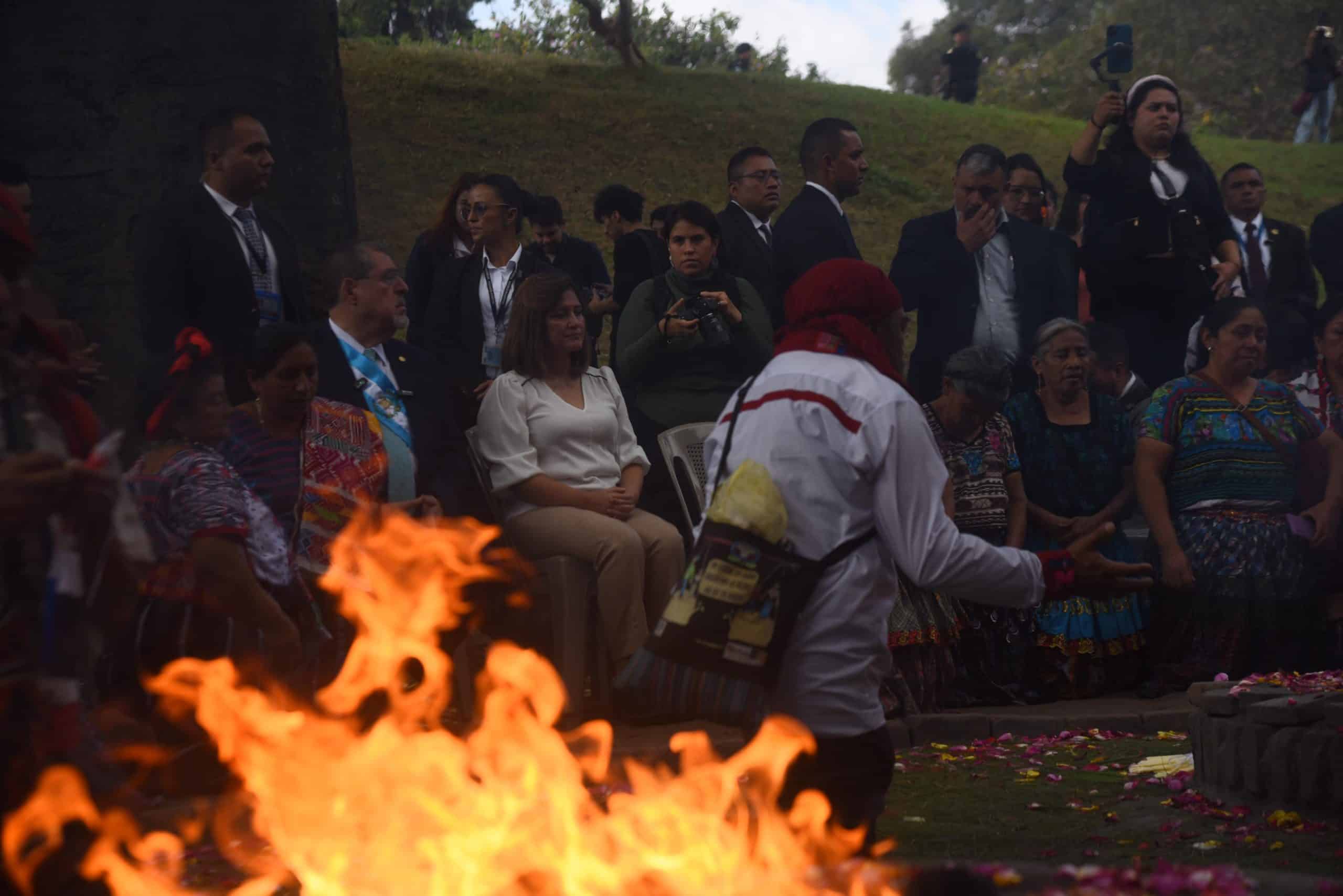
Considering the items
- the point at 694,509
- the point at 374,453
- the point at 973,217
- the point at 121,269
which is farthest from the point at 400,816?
the point at 973,217

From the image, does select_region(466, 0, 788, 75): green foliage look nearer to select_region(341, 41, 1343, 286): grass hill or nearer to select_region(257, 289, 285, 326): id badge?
select_region(341, 41, 1343, 286): grass hill

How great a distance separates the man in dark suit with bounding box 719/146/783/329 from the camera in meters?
8.71

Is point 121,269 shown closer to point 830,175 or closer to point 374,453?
point 374,453

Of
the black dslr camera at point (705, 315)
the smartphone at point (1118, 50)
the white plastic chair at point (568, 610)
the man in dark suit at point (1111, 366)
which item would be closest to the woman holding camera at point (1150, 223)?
the smartphone at point (1118, 50)

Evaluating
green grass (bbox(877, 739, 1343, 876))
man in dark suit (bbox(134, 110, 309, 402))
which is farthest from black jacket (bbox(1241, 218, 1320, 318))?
man in dark suit (bbox(134, 110, 309, 402))

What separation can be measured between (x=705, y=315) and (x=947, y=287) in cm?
155

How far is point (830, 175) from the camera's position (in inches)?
347

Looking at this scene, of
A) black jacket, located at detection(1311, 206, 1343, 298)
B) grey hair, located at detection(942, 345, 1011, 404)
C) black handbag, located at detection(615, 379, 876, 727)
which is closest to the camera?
black handbag, located at detection(615, 379, 876, 727)

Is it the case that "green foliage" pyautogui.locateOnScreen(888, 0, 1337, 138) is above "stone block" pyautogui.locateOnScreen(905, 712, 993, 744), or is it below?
above

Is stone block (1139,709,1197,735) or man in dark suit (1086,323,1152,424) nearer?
stone block (1139,709,1197,735)

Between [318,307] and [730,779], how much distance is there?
4.33 meters

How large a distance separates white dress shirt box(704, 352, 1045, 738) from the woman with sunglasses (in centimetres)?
391

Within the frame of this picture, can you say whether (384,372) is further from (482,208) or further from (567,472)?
(482,208)

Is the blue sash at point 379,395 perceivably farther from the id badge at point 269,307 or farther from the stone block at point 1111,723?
the stone block at point 1111,723
